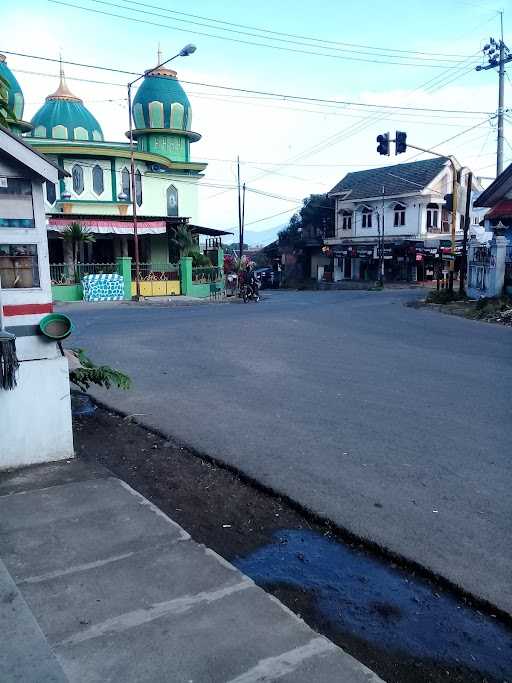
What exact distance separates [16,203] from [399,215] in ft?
131

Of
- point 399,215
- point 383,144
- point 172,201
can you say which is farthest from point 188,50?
point 399,215

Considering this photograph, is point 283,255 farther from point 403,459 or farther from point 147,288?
point 403,459

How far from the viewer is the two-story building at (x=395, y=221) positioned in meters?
40.3

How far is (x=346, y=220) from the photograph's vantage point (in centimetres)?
4650

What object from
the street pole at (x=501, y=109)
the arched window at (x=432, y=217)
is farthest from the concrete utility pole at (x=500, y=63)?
the arched window at (x=432, y=217)

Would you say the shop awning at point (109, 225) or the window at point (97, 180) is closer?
the shop awning at point (109, 225)

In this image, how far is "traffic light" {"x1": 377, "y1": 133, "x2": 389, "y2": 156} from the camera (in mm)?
19391

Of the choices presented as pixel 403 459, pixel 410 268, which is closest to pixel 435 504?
pixel 403 459

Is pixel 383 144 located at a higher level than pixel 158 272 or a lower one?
higher

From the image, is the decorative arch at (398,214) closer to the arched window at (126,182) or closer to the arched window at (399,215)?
the arched window at (399,215)

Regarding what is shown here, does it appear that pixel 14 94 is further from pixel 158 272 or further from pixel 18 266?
pixel 18 266

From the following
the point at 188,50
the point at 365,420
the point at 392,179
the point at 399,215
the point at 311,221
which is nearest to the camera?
the point at 365,420

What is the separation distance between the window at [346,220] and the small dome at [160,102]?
682 inches

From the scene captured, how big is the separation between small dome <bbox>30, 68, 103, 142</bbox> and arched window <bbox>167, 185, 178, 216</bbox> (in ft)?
15.0
